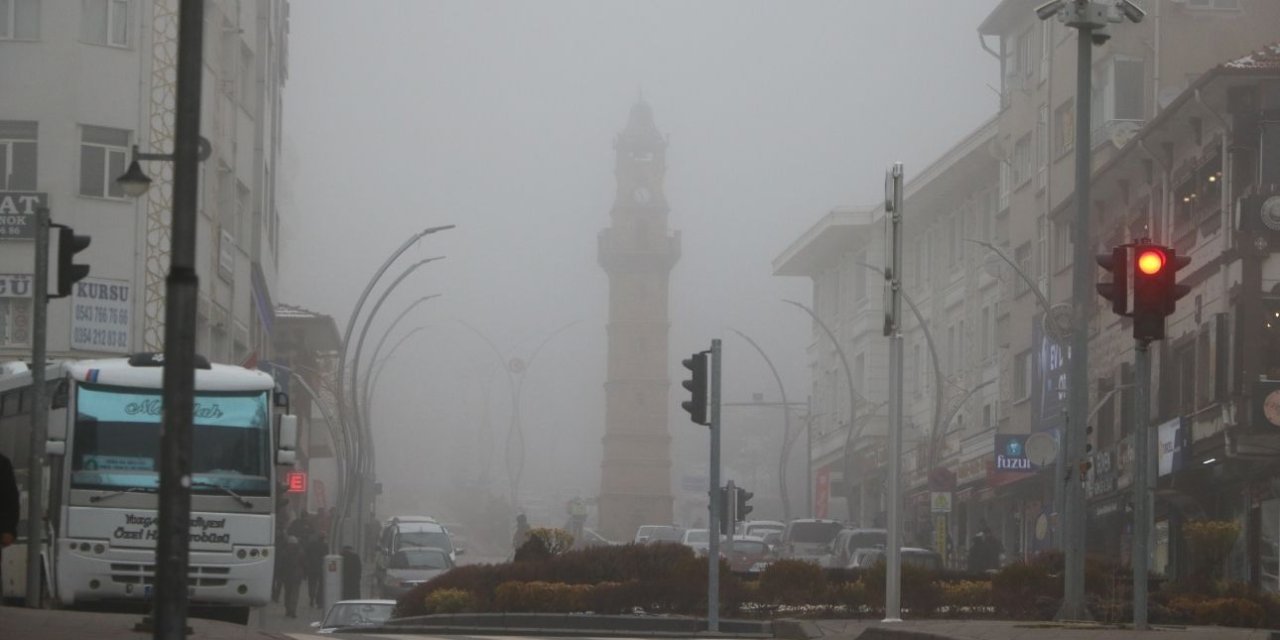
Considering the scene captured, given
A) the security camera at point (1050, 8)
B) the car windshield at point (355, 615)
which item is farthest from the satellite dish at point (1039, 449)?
the security camera at point (1050, 8)

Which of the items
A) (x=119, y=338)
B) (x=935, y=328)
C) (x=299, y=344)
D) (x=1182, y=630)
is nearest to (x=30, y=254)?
(x=119, y=338)

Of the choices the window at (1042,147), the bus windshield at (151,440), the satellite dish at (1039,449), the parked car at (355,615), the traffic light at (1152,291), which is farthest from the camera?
the window at (1042,147)

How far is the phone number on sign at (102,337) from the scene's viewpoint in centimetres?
4725

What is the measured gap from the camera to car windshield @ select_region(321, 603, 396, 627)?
31688mm

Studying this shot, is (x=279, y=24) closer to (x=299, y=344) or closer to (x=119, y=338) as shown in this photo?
(x=299, y=344)

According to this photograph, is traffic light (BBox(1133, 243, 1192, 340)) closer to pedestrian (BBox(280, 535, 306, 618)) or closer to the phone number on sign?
pedestrian (BBox(280, 535, 306, 618))

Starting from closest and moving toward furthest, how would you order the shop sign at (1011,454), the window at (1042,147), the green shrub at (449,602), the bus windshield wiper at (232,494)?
the bus windshield wiper at (232,494), the green shrub at (449,602), the shop sign at (1011,454), the window at (1042,147)

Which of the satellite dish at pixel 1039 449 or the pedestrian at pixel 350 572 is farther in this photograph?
the pedestrian at pixel 350 572

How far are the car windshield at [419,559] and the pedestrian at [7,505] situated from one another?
3439cm

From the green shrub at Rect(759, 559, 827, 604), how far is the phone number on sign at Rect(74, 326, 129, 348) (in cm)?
2043

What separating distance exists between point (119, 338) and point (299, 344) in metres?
38.8

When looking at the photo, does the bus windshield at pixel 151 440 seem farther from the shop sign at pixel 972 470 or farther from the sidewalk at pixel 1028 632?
the shop sign at pixel 972 470

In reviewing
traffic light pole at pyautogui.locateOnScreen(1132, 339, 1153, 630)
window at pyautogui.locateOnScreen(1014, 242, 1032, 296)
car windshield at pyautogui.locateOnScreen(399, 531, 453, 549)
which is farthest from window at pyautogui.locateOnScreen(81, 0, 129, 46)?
traffic light pole at pyautogui.locateOnScreen(1132, 339, 1153, 630)

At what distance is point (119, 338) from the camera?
157ft
